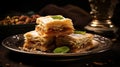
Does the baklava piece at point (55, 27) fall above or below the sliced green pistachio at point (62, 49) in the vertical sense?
above

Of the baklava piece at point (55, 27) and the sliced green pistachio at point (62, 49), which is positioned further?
the baklava piece at point (55, 27)

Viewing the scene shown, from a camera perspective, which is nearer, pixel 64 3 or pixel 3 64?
pixel 3 64

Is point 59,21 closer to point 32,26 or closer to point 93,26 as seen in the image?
point 32,26

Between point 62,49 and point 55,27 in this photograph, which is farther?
point 55,27

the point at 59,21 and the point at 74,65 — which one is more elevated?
the point at 59,21

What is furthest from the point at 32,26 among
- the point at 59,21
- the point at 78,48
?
the point at 78,48

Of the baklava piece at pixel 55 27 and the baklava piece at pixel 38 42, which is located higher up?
the baklava piece at pixel 55 27

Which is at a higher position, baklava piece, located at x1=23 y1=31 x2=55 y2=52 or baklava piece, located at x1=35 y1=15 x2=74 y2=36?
baklava piece, located at x1=35 y1=15 x2=74 y2=36

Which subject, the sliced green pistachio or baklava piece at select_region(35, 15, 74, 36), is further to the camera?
baklava piece at select_region(35, 15, 74, 36)
